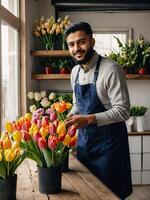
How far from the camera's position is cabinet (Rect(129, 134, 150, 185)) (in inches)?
183

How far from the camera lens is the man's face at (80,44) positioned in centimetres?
222

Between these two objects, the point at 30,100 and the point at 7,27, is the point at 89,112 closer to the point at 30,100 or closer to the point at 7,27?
the point at 7,27

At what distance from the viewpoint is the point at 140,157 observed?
468 cm

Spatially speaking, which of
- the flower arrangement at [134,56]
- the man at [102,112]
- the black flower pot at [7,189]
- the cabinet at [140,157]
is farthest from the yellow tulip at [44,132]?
the cabinet at [140,157]

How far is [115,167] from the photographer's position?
2.34 meters

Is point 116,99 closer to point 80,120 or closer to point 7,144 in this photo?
point 80,120

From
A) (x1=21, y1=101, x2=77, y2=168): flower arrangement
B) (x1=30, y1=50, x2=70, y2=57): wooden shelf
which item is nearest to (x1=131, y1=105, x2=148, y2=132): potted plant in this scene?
(x1=30, y1=50, x2=70, y2=57): wooden shelf

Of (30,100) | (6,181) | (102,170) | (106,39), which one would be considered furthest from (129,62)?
(6,181)

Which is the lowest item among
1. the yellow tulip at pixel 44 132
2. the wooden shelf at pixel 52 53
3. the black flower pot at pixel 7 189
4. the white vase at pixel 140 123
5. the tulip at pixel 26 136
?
the white vase at pixel 140 123

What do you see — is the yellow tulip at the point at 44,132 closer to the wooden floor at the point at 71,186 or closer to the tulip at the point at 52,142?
the tulip at the point at 52,142

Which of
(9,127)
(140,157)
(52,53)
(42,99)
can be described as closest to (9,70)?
(42,99)

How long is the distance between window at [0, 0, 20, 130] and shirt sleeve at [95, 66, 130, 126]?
1.09 metres

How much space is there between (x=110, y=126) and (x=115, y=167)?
28 centimetres

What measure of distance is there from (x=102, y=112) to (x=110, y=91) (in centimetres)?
15
